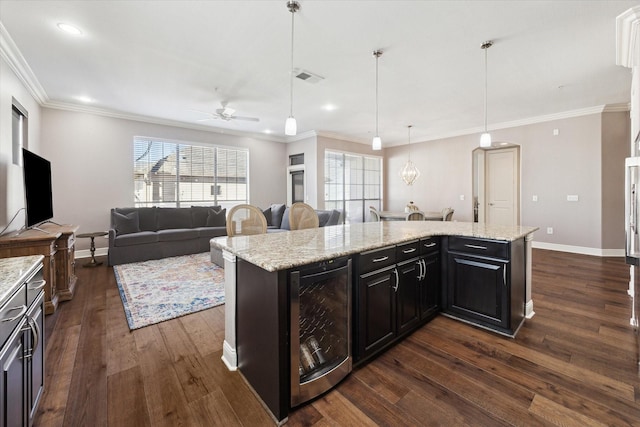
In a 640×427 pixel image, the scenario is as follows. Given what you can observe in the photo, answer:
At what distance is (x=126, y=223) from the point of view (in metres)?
5.06

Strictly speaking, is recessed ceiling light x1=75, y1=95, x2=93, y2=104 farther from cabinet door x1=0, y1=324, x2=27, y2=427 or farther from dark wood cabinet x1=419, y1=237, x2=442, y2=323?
dark wood cabinet x1=419, y1=237, x2=442, y2=323

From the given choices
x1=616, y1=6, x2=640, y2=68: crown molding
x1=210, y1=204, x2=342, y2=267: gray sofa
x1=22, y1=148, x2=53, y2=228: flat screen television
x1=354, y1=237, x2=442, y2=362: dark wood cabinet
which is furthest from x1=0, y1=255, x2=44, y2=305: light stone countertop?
x1=616, y1=6, x2=640, y2=68: crown molding

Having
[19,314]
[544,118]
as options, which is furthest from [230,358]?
[544,118]

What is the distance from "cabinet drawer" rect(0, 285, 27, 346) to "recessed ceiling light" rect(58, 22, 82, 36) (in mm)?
2822

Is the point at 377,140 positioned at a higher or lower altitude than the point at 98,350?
higher

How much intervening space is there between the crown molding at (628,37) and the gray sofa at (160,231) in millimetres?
6245

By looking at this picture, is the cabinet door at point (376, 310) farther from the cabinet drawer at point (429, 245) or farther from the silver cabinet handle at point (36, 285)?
the silver cabinet handle at point (36, 285)

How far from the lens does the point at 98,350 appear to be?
2.15 metres

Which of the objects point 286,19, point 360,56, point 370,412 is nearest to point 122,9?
point 286,19

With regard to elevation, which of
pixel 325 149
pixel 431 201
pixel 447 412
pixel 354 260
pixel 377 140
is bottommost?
pixel 447 412

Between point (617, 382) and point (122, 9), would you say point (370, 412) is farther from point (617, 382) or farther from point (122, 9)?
point (122, 9)

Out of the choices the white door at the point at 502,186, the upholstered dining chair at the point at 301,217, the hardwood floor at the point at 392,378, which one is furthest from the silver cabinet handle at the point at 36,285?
the white door at the point at 502,186

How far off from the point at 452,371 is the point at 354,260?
103 centimetres

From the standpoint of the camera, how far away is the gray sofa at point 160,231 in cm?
474
